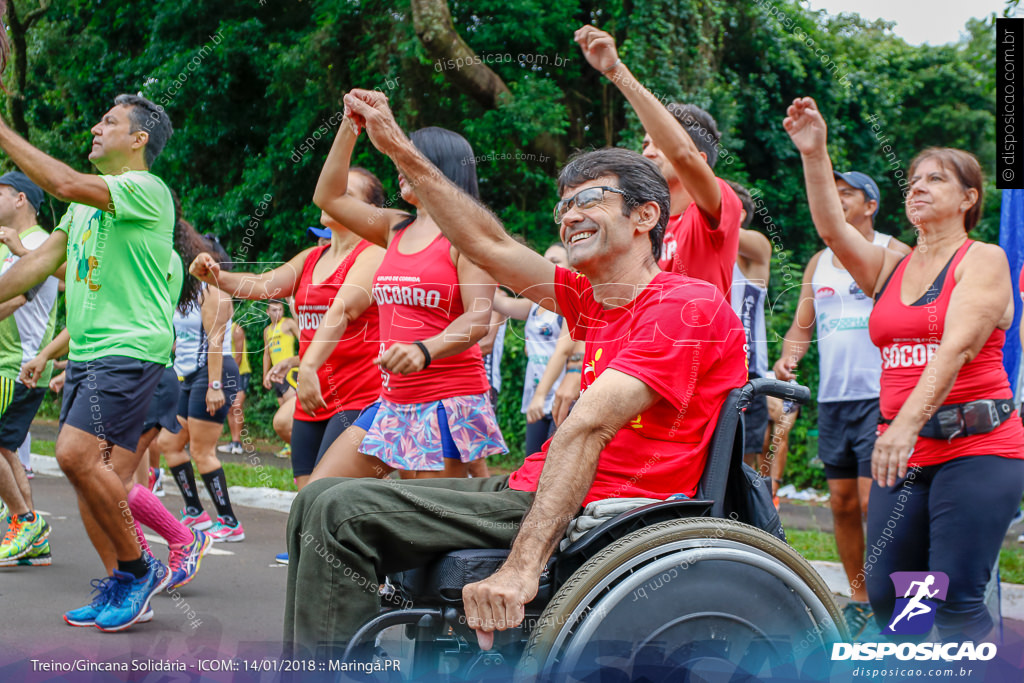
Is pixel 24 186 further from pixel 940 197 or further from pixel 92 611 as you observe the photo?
pixel 940 197

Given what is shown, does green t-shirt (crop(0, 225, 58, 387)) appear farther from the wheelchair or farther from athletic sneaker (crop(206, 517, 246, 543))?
the wheelchair

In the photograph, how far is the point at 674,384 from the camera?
227 centimetres

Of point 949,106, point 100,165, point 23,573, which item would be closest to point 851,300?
point 100,165

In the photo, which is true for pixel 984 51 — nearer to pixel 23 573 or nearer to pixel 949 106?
pixel 949 106

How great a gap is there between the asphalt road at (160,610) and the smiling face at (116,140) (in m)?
1.97

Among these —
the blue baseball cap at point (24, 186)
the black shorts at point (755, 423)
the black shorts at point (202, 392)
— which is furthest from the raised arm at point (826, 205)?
the blue baseball cap at point (24, 186)

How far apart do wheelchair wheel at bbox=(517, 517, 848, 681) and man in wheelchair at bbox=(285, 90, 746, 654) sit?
12 centimetres

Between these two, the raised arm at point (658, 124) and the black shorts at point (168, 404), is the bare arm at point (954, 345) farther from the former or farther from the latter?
the black shorts at point (168, 404)

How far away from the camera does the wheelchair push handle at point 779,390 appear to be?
2348 millimetres

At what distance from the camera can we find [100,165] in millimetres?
4250

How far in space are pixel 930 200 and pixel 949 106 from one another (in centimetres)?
1105

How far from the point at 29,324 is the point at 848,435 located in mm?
4472

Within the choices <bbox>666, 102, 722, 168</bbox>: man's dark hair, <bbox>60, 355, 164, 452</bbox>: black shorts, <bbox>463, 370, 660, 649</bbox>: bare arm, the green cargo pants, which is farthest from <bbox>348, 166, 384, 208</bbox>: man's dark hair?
<bbox>463, 370, 660, 649</bbox>: bare arm

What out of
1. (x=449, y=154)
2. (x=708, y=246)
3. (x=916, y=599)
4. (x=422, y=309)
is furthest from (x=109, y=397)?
(x=916, y=599)
